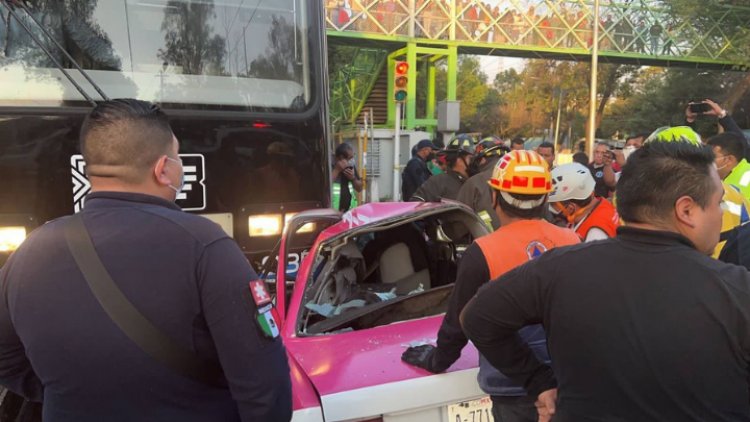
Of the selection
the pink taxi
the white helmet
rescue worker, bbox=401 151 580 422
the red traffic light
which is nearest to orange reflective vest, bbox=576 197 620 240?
the white helmet

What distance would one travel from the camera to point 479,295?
1.51 metres

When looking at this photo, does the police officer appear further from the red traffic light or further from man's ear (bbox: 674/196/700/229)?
the red traffic light

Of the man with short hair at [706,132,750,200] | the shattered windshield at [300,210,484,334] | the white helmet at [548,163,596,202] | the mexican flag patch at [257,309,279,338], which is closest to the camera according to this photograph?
the mexican flag patch at [257,309,279,338]

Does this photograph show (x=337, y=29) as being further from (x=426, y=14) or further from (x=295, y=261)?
(x=295, y=261)

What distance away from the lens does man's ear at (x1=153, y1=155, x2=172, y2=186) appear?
1.42 meters

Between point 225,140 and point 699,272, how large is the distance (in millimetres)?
2852

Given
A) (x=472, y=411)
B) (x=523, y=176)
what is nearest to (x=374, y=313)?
(x=472, y=411)

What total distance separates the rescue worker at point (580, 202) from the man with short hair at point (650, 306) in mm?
1522

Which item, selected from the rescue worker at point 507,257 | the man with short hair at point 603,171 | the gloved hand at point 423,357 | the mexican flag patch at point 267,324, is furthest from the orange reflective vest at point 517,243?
the man with short hair at point 603,171

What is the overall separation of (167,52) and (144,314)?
8.22 ft

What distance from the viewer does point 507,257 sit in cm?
195

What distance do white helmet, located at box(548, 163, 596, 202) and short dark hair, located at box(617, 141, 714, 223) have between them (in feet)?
5.40

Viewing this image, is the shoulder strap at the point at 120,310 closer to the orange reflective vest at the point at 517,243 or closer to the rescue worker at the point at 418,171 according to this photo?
the orange reflective vest at the point at 517,243

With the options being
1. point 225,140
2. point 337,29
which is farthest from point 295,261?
point 337,29
